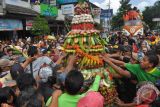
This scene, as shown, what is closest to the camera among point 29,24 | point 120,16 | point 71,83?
point 71,83

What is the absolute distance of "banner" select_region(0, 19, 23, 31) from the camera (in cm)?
2575

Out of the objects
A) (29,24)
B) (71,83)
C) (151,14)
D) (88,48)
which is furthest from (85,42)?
(151,14)

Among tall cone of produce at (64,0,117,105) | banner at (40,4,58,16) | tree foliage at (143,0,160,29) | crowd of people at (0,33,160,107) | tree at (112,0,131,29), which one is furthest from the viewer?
tree foliage at (143,0,160,29)

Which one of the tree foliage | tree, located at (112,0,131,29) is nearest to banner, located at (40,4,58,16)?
tree, located at (112,0,131,29)

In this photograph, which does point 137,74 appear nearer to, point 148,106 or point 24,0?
point 148,106

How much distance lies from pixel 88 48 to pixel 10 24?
72.2 feet

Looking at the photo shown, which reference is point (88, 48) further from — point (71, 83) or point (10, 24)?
point (10, 24)

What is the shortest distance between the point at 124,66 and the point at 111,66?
0.34 m

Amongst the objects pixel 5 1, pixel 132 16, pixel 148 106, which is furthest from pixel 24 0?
pixel 148 106

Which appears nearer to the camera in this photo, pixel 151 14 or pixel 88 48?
pixel 88 48

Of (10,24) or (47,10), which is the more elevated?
(47,10)

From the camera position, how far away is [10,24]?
2691cm

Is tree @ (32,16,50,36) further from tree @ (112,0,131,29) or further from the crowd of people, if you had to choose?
tree @ (112,0,131,29)

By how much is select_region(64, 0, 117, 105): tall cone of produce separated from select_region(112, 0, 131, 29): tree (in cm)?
5656
